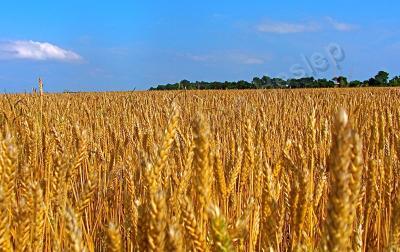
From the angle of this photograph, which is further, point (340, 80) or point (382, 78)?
point (382, 78)

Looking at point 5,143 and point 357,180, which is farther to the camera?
point 5,143

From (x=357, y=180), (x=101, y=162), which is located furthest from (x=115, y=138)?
(x=357, y=180)

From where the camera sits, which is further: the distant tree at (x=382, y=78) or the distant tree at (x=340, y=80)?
the distant tree at (x=382, y=78)

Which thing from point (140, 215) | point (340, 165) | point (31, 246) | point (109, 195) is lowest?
Result: point (109, 195)

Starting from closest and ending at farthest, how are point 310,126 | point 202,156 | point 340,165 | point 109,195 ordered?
point 340,165 < point 202,156 < point 310,126 < point 109,195

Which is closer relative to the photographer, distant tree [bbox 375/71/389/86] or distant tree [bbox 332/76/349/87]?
distant tree [bbox 332/76/349/87]

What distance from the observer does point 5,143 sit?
2.30 feet

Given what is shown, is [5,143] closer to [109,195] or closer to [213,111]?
[109,195]

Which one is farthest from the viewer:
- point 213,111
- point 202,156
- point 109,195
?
point 213,111

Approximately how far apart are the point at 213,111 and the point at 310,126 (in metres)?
3.35

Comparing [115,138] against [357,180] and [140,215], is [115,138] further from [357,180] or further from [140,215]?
[357,180]

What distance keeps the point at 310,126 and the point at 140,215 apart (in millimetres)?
719

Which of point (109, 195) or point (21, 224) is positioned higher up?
point (21, 224)

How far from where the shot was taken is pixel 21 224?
2.23 ft
